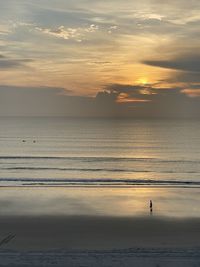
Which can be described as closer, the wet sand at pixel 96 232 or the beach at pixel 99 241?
the beach at pixel 99 241

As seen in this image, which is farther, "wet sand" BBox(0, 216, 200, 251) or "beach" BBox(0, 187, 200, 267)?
"wet sand" BBox(0, 216, 200, 251)

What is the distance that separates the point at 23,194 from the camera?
41.2 m

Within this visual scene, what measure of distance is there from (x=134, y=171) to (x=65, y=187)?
20714 mm

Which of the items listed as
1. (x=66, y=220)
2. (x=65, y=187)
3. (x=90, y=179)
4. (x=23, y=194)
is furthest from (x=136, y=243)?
(x=90, y=179)

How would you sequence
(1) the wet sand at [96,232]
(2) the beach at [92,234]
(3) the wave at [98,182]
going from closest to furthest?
(2) the beach at [92,234], (1) the wet sand at [96,232], (3) the wave at [98,182]

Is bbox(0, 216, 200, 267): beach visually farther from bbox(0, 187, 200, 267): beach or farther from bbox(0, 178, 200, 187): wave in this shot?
bbox(0, 178, 200, 187): wave

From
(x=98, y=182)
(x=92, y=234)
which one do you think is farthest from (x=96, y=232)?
(x=98, y=182)

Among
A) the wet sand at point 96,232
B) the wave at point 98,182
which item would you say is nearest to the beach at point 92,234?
the wet sand at point 96,232

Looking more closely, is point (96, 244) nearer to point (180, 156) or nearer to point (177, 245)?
point (177, 245)

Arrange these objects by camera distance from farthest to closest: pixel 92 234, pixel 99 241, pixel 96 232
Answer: pixel 96 232
pixel 92 234
pixel 99 241

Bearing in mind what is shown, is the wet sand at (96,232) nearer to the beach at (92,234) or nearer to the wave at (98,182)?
the beach at (92,234)

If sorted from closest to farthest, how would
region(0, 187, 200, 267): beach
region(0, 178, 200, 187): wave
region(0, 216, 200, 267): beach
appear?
region(0, 216, 200, 267): beach
region(0, 187, 200, 267): beach
region(0, 178, 200, 187): wave

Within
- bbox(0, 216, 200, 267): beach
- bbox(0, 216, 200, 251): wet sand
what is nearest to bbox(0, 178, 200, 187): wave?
bbox(0, 216, 200, 251): wet sand

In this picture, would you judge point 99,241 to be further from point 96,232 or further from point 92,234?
point 96,232
